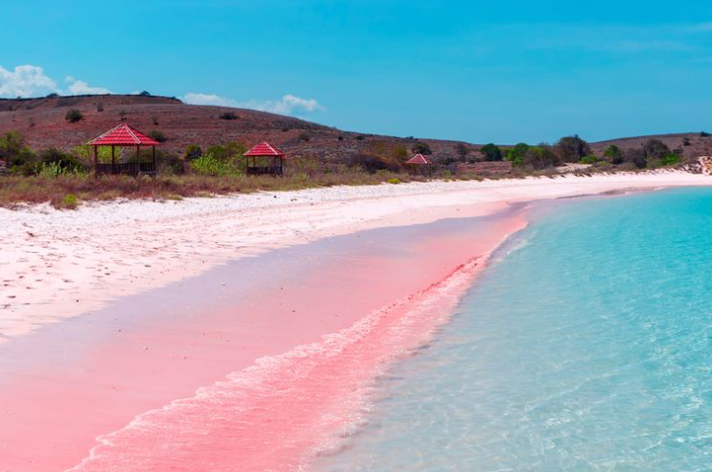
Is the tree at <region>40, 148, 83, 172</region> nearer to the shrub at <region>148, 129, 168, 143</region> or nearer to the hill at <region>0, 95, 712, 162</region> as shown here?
the hill at <region>0, 95, 712, 162</region>

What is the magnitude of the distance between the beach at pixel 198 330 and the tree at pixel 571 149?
2346 inches

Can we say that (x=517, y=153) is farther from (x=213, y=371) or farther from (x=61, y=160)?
(x=213, y=371)

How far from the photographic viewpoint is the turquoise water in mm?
5012

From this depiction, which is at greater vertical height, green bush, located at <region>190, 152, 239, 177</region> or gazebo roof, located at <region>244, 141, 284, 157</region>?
gazebo roof, located at <region>244, 141, 284, 157</region>

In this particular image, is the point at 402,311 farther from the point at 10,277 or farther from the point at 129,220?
the point at 129,220

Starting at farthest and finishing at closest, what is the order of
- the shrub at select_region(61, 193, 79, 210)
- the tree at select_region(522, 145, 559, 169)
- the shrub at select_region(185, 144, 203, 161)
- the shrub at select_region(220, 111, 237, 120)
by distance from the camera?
1. the shrub at select_region(220, 111, 237, 120)
2. the tree at select_region(522, 145, 559, 169)
3. the shrub at select_region(185, 144, 203, 161)
4. the shrub at select_region(61, 193, 79, 210)

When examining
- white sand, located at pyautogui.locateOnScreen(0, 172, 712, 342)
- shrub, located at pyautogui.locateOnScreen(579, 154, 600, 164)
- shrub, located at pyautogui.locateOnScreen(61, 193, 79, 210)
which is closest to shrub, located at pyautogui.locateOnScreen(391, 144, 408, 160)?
shrub, located at pyautogui.locateOnScreen(579, 154, 600, 164)

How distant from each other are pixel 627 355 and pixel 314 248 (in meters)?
7.81

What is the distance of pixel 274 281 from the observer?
10.6 meters

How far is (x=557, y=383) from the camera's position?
659 cm

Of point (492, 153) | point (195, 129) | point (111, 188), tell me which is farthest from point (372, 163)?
point (111, 188)

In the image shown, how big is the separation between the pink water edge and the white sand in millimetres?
592

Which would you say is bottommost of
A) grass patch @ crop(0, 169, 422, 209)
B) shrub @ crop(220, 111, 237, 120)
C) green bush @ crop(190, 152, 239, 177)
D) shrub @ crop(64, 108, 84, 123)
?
grass patch @ crop(0, 169, 422, 209)

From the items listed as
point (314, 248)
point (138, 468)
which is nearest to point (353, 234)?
point (314, 248)
